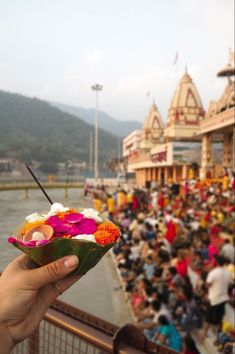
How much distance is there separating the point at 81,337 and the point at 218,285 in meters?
3.99

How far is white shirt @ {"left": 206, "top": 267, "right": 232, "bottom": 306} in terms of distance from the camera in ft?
16.5

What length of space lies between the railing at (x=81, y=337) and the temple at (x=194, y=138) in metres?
16.2

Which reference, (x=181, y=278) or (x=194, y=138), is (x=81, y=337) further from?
(x=194, y=138)

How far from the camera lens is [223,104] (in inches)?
740

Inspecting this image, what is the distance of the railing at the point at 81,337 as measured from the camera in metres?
1.40

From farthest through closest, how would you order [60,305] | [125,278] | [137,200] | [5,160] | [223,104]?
[223,104]
[137,200]
[125,278]
[5,160]
[60,305]

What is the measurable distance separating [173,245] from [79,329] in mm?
6044

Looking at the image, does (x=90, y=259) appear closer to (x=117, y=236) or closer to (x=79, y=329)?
(x=117, y=236)

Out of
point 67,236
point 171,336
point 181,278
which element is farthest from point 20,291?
point 181,278

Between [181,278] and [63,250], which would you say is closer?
[63,250]

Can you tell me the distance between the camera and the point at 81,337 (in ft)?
5.06

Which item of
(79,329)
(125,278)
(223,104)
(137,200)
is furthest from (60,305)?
(223,104)

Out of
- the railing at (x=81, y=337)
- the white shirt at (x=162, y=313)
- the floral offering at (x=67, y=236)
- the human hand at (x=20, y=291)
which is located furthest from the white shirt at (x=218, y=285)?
the human hand at (x=20, y=291)

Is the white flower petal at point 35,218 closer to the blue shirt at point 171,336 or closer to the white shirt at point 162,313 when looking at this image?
the blue shirt at point 171,336
